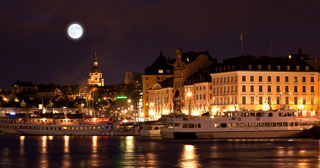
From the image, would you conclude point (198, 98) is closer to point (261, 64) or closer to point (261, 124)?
point (261, 64)

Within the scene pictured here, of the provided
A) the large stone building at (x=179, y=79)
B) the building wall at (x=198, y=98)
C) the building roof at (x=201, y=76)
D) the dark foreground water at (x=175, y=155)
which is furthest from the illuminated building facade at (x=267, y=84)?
the dark foreground water at (x=175, y=155)

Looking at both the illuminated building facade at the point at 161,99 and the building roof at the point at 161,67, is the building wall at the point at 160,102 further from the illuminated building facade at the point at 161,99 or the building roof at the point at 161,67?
the building roof at the point at 161,67

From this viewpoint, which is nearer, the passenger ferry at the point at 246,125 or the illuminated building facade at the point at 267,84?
the passenger ferry at the point at 246,125

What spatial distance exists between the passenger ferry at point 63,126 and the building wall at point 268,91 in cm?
2285

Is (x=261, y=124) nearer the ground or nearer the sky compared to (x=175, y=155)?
nearer the sky

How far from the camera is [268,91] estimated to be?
122 m

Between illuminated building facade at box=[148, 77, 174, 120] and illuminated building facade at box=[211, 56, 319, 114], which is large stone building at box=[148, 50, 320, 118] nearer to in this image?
illuminated building facade at box=[211, 56, 319, 114]

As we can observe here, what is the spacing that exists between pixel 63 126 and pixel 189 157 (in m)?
69.4

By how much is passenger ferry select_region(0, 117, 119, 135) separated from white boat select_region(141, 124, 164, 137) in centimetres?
1075

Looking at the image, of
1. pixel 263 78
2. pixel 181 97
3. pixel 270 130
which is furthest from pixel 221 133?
pixel 181 97

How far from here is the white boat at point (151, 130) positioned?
119463 mm

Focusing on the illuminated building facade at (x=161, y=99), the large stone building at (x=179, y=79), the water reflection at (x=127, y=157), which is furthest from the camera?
the illuminated building facade at (x=161, y=99)

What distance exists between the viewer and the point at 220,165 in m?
62.2

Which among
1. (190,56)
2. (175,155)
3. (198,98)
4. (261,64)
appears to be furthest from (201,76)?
(175,155)
